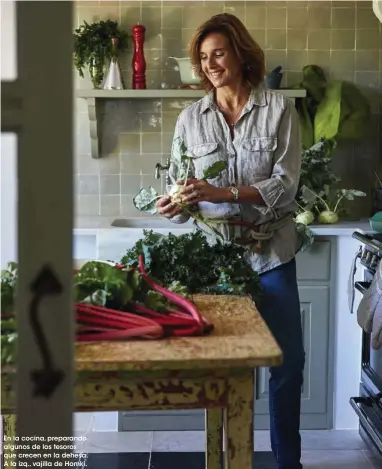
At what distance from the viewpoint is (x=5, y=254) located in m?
2.59

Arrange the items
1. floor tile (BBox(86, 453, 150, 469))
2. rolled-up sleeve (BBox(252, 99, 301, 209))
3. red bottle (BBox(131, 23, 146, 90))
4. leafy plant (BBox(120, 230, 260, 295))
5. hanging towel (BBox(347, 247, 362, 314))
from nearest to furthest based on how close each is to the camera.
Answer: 1. leafy plant (BBox(120, 230, 260, 295))
2. rolled-up sleeve (BBox(252, 99, 301, 209))
3. floor tile (BBox(86, 453, 150, 469))
4. hanging towel (BBox(347, 247, 362, 314))
5. red bottle (BBox(131, 23, 146, 90))

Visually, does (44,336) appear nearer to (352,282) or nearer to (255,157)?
(255,157)

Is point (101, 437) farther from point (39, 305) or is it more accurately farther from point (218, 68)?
point (39, 305)

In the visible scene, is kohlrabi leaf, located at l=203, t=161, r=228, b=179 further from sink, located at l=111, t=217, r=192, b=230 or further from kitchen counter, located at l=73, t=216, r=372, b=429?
sink, located at l=111, t=217, r=192, b=230

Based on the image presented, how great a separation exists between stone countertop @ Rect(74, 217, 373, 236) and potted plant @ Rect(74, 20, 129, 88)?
0.63 m

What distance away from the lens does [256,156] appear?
2.11 meters

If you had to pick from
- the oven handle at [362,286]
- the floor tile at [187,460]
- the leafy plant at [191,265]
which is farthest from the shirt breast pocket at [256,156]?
the floor tile at [187,460]

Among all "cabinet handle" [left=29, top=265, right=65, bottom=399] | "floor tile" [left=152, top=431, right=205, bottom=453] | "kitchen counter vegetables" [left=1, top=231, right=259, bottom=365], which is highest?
"cabinet handle" [left=29, top=265, right=65, bottom=399]

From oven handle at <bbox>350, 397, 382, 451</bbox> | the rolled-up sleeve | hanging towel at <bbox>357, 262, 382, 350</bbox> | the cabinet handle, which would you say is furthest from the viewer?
oven handle at <bbox>350, 397, 382, 451</bbox>

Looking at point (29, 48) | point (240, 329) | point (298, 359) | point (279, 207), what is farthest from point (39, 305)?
point (298, 359)

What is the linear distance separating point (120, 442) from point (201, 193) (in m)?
1.29

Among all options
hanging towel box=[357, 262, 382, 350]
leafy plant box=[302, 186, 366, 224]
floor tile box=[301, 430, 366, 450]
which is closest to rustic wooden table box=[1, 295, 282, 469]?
hanging towel box=[357, 262, 382, 350]

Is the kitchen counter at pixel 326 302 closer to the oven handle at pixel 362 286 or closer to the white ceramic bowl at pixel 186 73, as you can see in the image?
the oven handle at pixel 362 286

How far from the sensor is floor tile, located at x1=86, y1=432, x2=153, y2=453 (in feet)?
8.93
